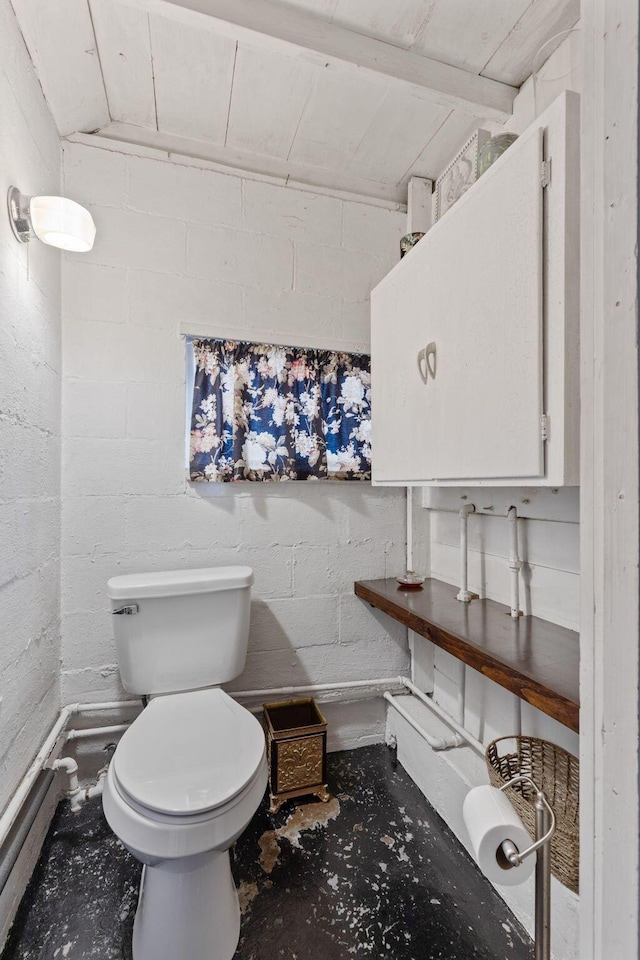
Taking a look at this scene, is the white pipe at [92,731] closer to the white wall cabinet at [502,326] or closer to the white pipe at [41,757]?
the white pipe at [41,757]

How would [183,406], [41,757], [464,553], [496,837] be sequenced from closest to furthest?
1. [496,837]
2. [41,757]
3. [464,553]
4. [183,406]

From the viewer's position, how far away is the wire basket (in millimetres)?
969

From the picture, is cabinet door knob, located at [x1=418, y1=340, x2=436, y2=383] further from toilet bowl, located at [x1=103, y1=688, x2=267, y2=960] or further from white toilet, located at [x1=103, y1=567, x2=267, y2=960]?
toilet bowl, located at [x1=103, y1=688, x2=267, y2=960]

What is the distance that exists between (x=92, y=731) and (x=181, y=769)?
702 mm

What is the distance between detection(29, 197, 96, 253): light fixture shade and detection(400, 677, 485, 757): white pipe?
1.95 m

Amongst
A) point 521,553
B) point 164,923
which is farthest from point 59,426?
point 521,553

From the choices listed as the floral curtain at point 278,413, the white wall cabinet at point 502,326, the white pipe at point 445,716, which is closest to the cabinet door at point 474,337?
the white wall cabinet at point 502,326

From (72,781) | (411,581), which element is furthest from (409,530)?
(72,781)

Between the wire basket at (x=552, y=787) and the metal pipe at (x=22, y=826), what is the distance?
1.22 meters

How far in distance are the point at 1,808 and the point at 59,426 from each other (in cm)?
111

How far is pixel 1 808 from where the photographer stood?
1123 millimetres

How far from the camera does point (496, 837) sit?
585mm

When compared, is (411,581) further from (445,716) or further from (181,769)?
(181,769)

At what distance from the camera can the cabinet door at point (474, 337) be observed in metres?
0.94
